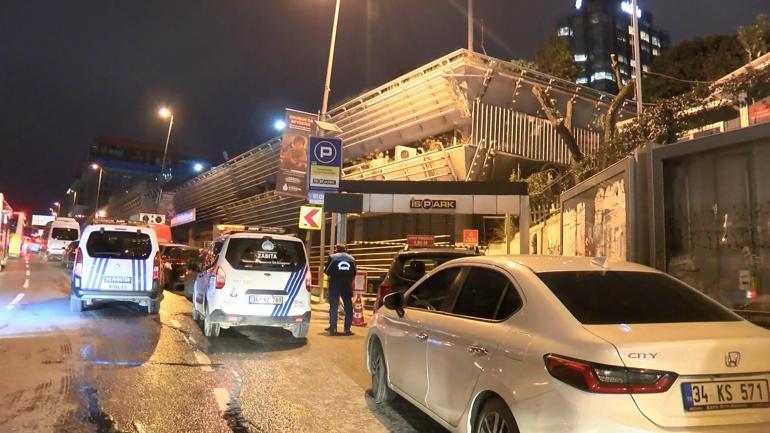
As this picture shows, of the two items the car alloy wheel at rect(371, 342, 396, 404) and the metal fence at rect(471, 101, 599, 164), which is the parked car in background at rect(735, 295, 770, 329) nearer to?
the car alloy wheel at rect(371, 342, 396, 404)

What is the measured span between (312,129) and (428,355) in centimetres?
1617

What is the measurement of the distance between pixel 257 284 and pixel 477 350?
625 cm

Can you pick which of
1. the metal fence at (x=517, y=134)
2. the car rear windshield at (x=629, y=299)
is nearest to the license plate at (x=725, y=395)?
the car rear windshield at (x=629, y=299)

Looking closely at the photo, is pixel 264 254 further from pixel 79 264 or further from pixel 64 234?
pixel 64 234

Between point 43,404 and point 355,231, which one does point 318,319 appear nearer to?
point 43,404

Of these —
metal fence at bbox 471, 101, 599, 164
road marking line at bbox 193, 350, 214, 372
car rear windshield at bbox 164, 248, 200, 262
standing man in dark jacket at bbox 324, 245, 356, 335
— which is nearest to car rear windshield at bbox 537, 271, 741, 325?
road marking line at bbox 193, 350, 214, 372

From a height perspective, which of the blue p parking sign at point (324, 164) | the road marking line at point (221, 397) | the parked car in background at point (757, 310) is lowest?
the road marking line at point (221, 397)

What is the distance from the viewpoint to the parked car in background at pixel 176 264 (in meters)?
19.4

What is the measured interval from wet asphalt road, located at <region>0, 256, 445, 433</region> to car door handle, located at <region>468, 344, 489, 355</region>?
155cm

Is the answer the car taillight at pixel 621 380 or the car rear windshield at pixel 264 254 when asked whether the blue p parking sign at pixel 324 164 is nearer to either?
the car rear windshield at pixel 264 254

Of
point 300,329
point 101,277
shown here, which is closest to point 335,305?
point 300,329

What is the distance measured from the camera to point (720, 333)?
335 centimetres

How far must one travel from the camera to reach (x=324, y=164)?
1678 cm

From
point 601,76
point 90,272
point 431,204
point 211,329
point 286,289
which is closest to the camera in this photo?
point 286,289
